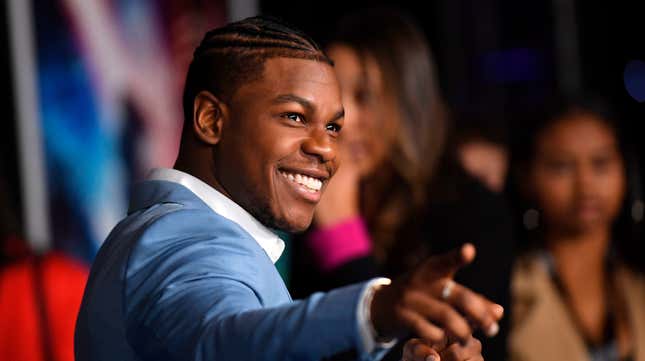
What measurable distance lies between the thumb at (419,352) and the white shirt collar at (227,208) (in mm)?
200

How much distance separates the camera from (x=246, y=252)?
4.07 ft

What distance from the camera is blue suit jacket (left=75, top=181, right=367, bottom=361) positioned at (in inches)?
41.9

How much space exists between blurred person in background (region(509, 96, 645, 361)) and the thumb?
1737 millimetres

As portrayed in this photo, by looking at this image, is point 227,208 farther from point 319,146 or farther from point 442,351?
point 442,351

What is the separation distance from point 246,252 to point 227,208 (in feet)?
0.58

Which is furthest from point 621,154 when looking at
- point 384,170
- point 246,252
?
point 246,252

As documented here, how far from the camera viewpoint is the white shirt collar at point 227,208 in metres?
1.41

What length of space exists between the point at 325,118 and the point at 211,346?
16.3 inches

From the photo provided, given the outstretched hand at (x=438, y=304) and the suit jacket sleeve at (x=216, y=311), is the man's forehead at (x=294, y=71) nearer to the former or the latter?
the suit jacket sleeve at (x=216, y=311)

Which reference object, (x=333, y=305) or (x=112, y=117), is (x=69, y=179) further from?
(x=333, y=305)

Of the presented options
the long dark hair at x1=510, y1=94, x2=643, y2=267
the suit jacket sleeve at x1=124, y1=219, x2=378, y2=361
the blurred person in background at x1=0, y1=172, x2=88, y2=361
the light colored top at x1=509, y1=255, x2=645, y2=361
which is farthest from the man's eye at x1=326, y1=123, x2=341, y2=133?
the long dark hair at x1=510, y1=94, x2=643, y2=267

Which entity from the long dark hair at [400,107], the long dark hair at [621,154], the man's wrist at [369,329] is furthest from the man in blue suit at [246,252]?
the long dark hair at [621,154]

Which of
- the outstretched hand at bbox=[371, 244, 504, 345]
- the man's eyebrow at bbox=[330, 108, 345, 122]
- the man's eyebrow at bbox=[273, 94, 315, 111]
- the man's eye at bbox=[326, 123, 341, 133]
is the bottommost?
the outstretched hand at bbox=[371, 244, 504, 345]

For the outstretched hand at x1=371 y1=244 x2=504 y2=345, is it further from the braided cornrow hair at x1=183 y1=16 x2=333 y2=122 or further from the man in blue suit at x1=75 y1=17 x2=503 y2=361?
the braided cornrow hair at x1=183 y1=16 x2=333 y2=122
